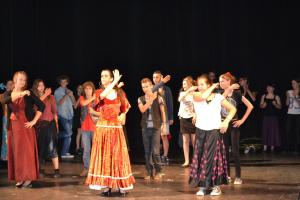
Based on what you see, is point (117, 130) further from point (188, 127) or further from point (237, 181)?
point (188, 127)

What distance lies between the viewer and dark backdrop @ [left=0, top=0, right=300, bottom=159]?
13.0 m

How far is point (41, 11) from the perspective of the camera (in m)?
12.7

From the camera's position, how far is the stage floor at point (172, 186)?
7617 millimetres

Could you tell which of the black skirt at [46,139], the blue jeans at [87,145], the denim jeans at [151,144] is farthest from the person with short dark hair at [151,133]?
the black skirt at [46,139]

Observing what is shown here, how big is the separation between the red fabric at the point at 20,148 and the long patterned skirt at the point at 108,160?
115 cm

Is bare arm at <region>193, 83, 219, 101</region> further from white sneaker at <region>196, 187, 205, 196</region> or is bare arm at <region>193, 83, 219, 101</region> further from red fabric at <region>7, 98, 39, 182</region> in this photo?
red fabric at <region>7, 98, 39, 182</region>

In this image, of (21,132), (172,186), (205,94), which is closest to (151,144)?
(172,186)

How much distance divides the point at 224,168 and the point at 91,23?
6.41 m

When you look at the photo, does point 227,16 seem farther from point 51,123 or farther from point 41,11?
point 51,123

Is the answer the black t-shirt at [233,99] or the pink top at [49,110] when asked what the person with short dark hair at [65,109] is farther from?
the black t-shirt at [233,99]

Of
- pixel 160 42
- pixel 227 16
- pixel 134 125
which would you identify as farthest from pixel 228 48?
pixel 134 125

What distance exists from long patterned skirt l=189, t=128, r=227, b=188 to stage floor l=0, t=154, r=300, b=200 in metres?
0.20

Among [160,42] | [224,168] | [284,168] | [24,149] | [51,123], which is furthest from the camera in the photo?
[160,42]

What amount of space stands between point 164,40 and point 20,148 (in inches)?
237
